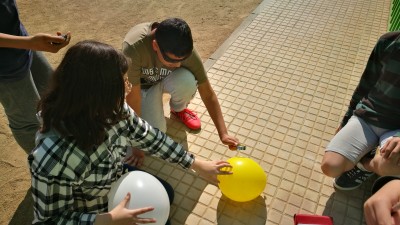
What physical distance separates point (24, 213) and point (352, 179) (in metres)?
2.51

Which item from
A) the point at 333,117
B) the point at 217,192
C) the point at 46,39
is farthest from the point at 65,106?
the point at 333,117

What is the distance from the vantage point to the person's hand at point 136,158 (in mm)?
2730

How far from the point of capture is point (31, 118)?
2402 mm

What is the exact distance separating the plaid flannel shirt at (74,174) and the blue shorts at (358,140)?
60.1 inches

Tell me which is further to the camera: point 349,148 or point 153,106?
point 153,106

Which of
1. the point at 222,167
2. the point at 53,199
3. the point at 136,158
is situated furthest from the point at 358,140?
the point at 53,199

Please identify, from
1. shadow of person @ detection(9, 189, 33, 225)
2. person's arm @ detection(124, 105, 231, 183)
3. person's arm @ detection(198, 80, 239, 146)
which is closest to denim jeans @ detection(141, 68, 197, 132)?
person's arm @ detection(198, 80, 239, 146)

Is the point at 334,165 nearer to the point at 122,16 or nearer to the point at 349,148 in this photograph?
the point at 349,148

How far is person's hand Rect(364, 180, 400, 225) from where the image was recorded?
72.9 inches

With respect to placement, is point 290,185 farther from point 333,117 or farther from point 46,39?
point 46,39

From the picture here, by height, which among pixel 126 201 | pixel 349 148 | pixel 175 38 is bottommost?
pixel 349 148

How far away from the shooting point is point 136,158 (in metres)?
2.76

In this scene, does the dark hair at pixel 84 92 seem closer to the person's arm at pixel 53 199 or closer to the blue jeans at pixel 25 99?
the person's arm at pixel 53 199

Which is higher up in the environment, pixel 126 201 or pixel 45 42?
pixel 45 42
